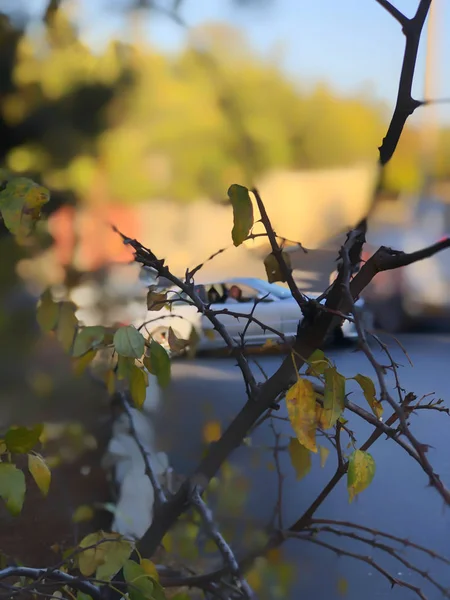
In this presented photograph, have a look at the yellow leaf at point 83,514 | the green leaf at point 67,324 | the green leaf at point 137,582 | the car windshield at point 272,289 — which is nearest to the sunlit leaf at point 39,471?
the green leaf at point 137,582

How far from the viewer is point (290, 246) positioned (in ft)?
4.28

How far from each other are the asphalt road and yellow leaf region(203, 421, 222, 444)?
2 cm

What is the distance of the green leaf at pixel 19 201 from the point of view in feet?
3.03

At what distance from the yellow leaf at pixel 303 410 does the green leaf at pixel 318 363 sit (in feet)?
0.19

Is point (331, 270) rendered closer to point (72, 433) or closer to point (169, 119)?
point (169, 119)

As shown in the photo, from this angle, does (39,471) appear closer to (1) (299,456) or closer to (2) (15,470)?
(2) (15,470)

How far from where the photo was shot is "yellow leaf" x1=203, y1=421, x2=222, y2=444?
171 cm

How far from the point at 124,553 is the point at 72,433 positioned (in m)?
0.98

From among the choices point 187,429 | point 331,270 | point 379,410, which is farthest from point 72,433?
point 379,410

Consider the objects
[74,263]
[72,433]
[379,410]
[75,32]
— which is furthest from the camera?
[72,433]

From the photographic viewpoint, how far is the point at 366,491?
1485 mm

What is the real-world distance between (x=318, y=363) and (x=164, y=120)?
0.97m

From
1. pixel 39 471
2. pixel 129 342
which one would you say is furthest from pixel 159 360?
pixel 39 471

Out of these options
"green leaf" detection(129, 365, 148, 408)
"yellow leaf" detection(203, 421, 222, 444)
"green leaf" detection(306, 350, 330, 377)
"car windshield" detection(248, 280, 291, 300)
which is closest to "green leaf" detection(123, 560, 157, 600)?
"green leaf" detection(129, 365, 148, 408)
